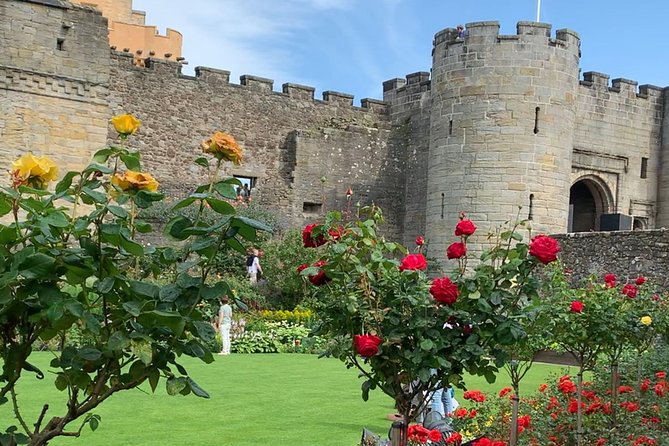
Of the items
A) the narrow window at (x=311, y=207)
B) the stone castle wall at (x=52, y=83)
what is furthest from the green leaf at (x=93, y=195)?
the narrow window at (x=311, y=207)

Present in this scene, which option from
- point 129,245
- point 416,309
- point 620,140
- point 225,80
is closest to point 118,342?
point 129,245

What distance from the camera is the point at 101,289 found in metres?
2.76

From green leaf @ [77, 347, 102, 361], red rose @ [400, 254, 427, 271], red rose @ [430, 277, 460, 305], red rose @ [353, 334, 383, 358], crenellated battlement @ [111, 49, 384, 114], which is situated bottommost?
red rose @ [353, 334, 383, 358]

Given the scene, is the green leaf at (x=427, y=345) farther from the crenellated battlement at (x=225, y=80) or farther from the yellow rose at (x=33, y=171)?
the crenellated battlement at (x=225, y=80)

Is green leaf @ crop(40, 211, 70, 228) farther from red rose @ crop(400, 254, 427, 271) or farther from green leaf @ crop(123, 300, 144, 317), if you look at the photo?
red rose @ crop(400, 254, 427, 271)

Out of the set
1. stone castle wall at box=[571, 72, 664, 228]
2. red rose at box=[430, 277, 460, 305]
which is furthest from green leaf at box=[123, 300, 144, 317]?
stone castle wall at box=[571, 72, 664, 228]

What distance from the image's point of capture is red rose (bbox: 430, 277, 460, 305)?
4336 millimetres

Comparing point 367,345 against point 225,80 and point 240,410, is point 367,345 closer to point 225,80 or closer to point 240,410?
point 240,410

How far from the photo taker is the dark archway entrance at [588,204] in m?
26.0

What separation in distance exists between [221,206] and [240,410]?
7.13m

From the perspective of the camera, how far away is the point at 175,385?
9.61ft

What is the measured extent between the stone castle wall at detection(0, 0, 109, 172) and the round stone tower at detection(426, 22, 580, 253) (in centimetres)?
876

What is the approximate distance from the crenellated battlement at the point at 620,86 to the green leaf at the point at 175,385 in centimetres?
2431

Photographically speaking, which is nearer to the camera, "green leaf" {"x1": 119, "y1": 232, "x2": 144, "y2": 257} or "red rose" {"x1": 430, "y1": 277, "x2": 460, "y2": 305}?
"green leaf" {"x1": 119, "y1": 232, "x2": 144, "y2": 257}
